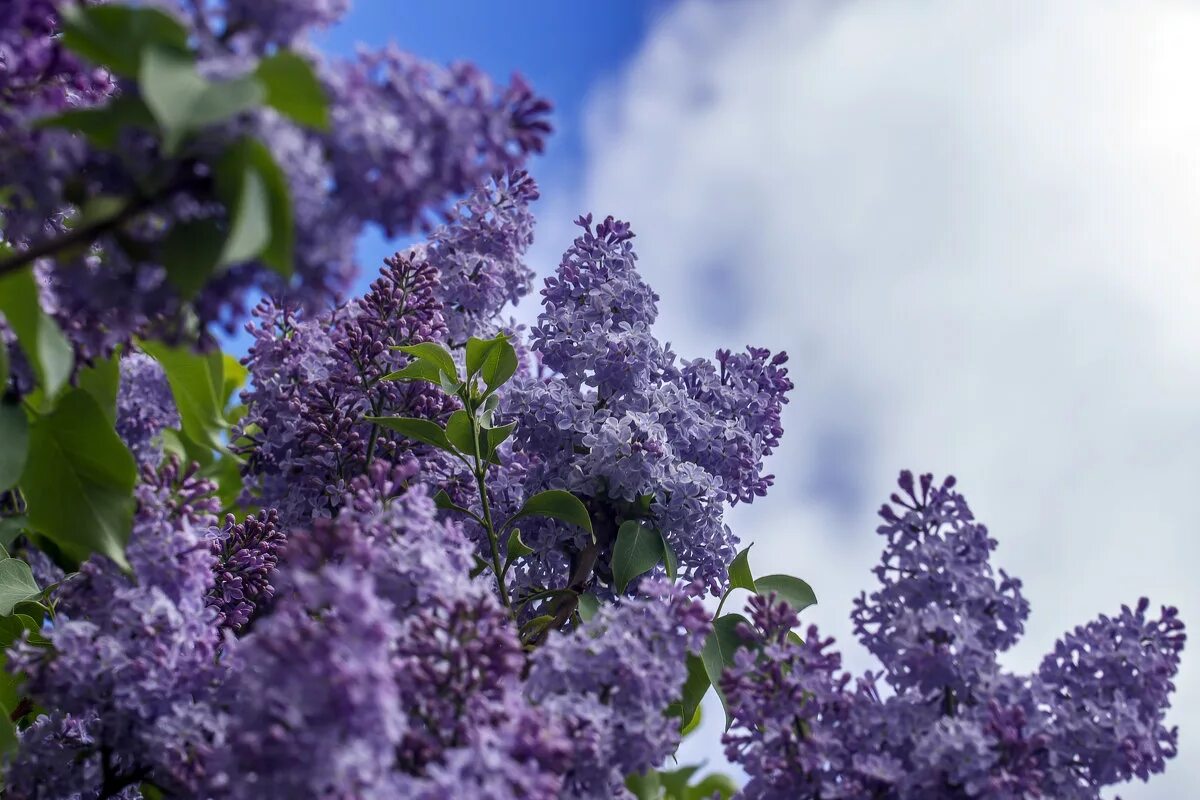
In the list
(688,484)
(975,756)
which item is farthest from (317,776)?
(688,484)

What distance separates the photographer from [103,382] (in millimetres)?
1774

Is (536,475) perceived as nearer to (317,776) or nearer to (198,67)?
(317,776)

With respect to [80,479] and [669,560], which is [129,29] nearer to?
[80,479]

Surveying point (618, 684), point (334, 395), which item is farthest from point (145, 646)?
point (334, 395)

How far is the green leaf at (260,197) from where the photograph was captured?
1074 mm

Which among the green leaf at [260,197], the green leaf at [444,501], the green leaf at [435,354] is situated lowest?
the green leaf at [260,197]

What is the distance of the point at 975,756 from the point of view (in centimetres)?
155

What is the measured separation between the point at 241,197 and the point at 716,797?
1011mm

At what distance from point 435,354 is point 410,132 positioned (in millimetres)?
1056

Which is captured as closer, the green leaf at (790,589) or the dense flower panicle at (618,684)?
the dense flower panicle at (618,684)

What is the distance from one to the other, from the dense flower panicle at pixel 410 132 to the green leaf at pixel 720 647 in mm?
1106

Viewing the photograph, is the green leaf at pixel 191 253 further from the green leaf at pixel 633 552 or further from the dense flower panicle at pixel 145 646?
the green leaf at pixel 633 552

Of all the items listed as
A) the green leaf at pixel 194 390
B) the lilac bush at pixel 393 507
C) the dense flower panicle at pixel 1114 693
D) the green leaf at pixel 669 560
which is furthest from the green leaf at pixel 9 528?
the dense flower panicle at pixel 1114 693

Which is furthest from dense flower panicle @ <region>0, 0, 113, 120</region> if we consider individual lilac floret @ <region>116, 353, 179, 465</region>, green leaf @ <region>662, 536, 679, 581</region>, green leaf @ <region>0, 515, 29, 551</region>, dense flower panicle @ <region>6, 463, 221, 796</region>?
individual lilac floret @ <region>116, 353, 179, 465</region>
